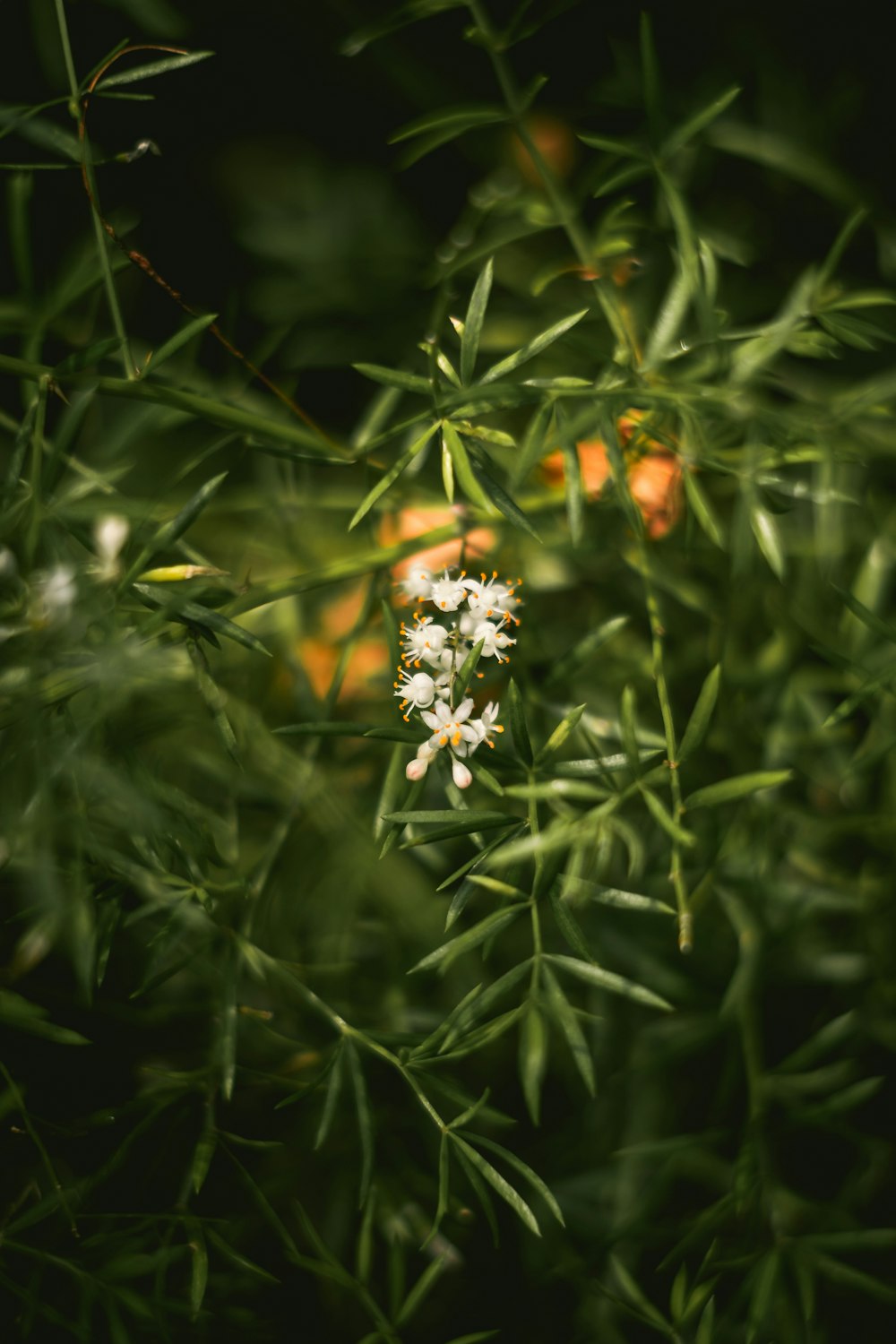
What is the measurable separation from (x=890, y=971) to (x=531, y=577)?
2.21 ft

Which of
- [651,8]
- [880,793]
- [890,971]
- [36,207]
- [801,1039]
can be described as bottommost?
[801,1039]

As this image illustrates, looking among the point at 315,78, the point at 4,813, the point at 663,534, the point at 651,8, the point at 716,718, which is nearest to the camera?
the point at 4,813

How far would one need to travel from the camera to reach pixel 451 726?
2.89ft

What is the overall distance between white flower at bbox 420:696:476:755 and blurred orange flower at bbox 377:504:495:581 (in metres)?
0.43

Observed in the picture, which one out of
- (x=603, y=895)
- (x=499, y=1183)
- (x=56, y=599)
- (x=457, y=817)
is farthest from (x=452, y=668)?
(x=499, y=1183)

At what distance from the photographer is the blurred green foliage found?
2.99 ft

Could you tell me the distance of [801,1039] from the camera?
1393 mm

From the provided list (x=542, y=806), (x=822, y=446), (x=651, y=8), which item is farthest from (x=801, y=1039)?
(x=651, y=8)

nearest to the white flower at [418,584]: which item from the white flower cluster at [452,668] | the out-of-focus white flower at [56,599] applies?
the white flower cluster at [452,668]

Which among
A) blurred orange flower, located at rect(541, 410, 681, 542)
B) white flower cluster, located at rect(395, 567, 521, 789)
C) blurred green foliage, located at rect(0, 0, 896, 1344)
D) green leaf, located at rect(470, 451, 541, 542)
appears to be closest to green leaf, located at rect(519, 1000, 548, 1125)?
blurred green foliage, located at rect(0, 0, 896, 1344)

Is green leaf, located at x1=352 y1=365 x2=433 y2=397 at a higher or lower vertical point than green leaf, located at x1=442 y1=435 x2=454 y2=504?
higher

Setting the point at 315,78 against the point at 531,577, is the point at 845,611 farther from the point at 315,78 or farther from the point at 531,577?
the point at 315,78

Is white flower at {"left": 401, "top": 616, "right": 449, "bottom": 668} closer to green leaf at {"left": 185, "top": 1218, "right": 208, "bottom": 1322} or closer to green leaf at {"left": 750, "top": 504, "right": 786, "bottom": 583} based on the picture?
green leaf at {"left": 750, "top": 504, "right": 786, "bottom": 583}

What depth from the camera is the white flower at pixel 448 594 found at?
3.05ft
